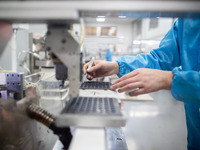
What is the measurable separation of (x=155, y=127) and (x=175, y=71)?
1.85 metres

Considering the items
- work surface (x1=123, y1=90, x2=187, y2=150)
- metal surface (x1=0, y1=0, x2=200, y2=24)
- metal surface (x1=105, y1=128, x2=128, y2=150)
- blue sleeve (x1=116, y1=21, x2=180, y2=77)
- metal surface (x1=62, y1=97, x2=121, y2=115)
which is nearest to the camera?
metal surface (x1=0, y1=0, x2=200, y2=24)

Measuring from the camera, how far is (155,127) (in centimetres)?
211

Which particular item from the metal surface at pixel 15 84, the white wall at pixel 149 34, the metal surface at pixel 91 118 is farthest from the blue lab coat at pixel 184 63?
the metal surface at pixel 15 84

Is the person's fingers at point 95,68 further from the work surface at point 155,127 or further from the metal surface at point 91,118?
the work surface at point 155,127

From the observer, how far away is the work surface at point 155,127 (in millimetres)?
1710

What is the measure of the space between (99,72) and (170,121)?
6.48 feet

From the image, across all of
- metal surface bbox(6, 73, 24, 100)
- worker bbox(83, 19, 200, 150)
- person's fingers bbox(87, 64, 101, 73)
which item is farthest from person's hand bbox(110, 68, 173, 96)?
metal surface bbox(6, 73, 24, 100)

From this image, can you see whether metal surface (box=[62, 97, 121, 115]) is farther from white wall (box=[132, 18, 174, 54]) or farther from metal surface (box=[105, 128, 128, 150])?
white wall (box=[132, 18, 174, 54])

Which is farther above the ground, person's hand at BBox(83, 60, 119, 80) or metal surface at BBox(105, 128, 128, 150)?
person's hand at BBox(83, 60, 119, 80)

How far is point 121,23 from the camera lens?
27.2 feet

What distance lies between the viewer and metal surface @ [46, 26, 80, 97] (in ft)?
1.51

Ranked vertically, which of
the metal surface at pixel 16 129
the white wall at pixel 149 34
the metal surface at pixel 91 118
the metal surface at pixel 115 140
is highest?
the white wall at pixel 149 34

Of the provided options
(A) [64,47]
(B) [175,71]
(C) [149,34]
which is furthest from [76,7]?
(C) [149,34]

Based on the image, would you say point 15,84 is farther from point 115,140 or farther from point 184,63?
point 184,63
